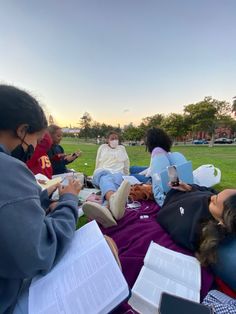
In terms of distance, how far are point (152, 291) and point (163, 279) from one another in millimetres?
155

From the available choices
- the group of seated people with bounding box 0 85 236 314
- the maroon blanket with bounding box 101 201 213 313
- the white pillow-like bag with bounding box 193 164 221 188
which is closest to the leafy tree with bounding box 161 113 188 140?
the white pillow-like bag with bounding box 193 164 221 188

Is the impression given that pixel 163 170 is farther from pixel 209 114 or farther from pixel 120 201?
pixel 209 114

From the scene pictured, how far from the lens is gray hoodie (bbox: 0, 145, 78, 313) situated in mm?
887

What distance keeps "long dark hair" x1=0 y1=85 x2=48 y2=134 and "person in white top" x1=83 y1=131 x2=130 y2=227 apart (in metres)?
1.34

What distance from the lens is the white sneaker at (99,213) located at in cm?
238

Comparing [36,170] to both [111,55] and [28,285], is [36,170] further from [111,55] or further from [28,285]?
[111,55]

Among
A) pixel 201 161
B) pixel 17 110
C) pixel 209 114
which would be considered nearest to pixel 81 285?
pixel 17 110

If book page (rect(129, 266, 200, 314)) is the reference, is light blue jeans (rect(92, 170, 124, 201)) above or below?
above

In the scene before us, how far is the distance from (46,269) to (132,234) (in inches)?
57.4

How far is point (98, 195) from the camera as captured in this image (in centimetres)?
392

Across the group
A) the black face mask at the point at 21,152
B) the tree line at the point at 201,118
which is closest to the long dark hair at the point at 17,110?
the black face mask at the point at 21,152

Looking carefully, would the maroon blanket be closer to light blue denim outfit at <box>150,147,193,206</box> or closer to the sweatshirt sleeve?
light blue denim outfit at <box>150,147,193,206</box>

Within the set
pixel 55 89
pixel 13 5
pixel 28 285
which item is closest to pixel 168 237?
pixel 28 285

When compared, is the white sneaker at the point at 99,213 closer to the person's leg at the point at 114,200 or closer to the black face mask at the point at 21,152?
the person's leg at the point at 114,200
